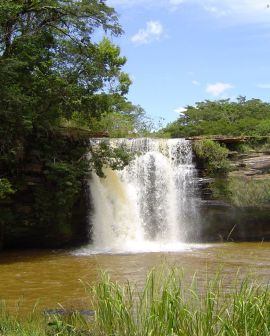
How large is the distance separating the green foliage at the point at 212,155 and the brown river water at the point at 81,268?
10.9ft

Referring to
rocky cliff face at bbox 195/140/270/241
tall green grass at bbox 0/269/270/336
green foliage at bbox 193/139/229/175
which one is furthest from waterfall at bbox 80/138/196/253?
tall green grass at bbox 0/269/270/336

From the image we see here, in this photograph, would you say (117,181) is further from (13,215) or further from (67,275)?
(67,275)

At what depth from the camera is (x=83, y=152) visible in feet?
57.0

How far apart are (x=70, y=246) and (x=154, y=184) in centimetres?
404

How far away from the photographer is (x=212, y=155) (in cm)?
1950

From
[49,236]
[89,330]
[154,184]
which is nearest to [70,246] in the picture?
[49,236]

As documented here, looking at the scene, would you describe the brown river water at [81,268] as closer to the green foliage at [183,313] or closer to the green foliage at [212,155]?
the green foliage at [183,313]

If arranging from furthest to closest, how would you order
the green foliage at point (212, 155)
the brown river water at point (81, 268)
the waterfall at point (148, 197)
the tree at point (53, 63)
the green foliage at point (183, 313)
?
the green foliage at point (212, 155) → the waterfall at point (148, 197) → the tree at point (53, 63) → the brown river water at point (81, 268) → the green foliage at point (183, 313)

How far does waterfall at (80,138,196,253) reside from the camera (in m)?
18.6

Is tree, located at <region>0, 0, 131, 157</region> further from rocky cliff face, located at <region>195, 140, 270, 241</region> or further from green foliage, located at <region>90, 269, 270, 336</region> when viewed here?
green foliage, located at <region>90, 269, 270, 336</region>

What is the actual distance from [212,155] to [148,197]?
9.83 feet

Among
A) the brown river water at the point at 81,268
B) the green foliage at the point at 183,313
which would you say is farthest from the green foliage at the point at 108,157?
the green foliage at the point at 183,313

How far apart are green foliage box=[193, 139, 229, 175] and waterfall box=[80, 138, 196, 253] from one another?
1.45 feet

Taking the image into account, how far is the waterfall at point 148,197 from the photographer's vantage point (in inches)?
733
